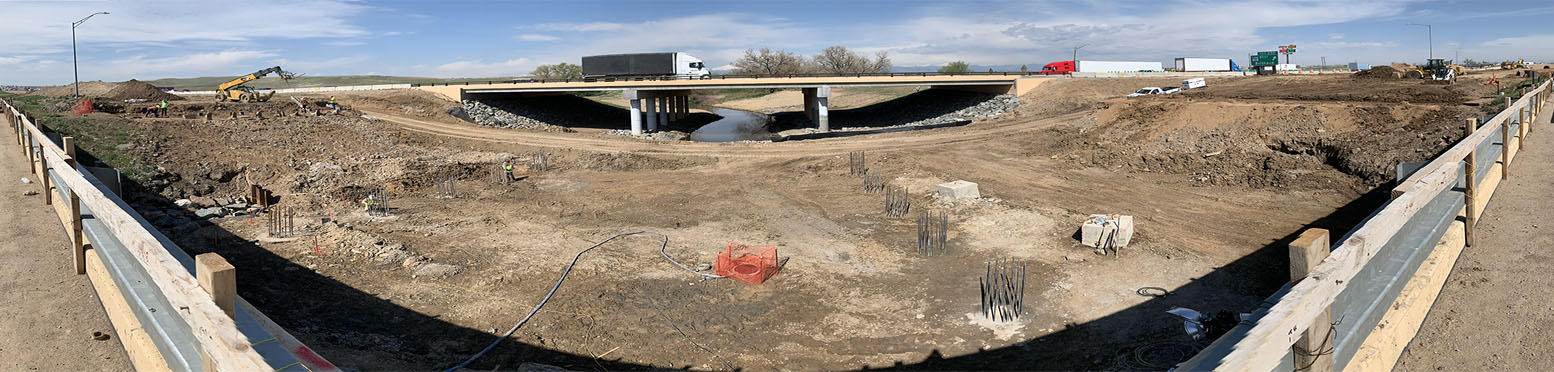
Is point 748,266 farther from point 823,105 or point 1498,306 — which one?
point 823,105

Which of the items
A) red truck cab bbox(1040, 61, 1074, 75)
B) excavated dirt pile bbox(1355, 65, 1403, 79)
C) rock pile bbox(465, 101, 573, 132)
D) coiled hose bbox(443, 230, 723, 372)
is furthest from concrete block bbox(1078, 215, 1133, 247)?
red truck cab bbox(1040, 61, 1074, 75)

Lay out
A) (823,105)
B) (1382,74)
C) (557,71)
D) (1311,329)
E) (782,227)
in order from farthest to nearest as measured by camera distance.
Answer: (557,71) → (823,105) → (1382,74) → (782,227) → (1311,329)

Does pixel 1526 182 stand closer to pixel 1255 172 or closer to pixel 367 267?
pixel 1255 172

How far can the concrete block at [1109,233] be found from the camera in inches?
592

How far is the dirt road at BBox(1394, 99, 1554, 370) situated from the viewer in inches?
242

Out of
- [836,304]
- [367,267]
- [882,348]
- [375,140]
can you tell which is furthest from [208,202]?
[882,348]

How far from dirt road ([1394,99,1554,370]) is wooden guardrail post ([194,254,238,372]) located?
8.25 meters

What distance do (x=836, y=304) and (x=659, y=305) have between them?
2801 mm

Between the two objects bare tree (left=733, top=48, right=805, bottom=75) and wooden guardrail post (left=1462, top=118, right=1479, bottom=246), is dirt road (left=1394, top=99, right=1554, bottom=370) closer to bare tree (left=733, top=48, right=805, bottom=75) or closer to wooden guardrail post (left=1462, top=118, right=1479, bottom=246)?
wooden guardrail post (left=1462, top=118, right=1479, bottom=246)

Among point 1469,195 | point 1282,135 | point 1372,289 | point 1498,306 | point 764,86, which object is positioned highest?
point 764,86

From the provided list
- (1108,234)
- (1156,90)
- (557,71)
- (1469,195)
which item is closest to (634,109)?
(1156,90)

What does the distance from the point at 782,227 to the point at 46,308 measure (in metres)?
12.9

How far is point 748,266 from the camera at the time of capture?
14.2 metres

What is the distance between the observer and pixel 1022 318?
38.1 feet
